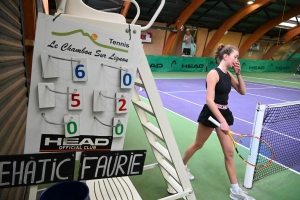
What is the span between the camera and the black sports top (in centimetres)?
249

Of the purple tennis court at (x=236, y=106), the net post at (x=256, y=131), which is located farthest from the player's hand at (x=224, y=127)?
the purple tennis court at (x=236, y=106)

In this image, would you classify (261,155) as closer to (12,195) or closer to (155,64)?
(12,195)

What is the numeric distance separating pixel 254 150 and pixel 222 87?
94 centimetres

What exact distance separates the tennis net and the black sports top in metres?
0.45

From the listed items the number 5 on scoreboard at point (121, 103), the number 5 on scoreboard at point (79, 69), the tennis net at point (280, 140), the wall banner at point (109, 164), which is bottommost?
the tennis net at point (280, 140)

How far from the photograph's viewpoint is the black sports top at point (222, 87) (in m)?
2.49

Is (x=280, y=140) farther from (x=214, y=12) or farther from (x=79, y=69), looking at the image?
(x=214, y=12)

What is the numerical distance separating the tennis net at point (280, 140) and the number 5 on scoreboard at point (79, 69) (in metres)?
2.19

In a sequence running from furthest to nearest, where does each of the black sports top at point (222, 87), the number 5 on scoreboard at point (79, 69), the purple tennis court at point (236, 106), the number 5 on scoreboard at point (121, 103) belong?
1. the purple tennis court at point (236, 106)
2. the black sports top at point (222, 87)
3. the number 5 on scoreboard at point (121, 103)
4. the number 5 on scoreboard at point (79, 69)

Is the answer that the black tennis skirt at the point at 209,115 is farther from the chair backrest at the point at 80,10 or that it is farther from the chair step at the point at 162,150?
the chair backrest at the point at 80,10

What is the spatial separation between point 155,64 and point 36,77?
47.1 feet

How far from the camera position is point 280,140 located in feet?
14.2

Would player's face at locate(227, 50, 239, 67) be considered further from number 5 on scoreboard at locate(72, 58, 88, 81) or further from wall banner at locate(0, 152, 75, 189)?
wall banner at locate(0, 152, 75, 189)

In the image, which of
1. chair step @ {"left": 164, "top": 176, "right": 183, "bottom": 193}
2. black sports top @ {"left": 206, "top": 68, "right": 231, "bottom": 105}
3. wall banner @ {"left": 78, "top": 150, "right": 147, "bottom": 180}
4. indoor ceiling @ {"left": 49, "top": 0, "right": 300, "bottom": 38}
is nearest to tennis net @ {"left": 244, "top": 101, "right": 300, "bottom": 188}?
black sports top @ {"left": 206, "top": 68, "right": 231, "bottom": 105}
